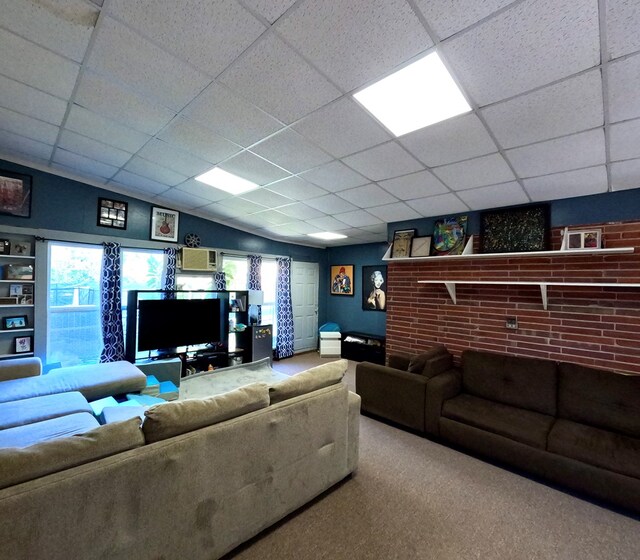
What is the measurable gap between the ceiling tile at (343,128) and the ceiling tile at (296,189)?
78 cm

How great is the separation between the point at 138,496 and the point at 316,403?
1074 mm

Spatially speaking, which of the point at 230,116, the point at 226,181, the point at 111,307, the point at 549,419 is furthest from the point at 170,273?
the point at 549,419

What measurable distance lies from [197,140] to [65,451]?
90.7 inches

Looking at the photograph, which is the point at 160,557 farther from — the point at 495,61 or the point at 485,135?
the point at 485,135

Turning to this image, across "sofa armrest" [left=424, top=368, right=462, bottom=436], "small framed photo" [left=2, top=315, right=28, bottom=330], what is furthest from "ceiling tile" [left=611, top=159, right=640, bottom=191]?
"small framed photo" [left=2, top=315, right=28, bottom=330]

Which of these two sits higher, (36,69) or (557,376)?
(36,69)

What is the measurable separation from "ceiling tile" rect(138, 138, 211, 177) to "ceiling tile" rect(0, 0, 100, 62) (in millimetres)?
962

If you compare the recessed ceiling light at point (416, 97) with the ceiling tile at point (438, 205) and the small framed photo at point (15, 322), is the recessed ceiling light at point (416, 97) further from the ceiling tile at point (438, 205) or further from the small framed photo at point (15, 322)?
the small framed photo at point (15, 322)

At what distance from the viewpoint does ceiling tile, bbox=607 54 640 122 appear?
138 cm

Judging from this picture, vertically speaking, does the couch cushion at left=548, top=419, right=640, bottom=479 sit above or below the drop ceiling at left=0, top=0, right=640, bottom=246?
below

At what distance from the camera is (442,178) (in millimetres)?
2730

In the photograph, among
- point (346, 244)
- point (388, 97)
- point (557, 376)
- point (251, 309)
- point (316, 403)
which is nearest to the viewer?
point (388, 97)

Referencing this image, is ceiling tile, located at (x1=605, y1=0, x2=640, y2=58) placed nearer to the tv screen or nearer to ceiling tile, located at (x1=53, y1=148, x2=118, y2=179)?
ceiling tile, located at (x1=53, y1=148, x2=118, y2=179)

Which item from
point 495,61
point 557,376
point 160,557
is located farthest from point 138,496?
point 557,376
